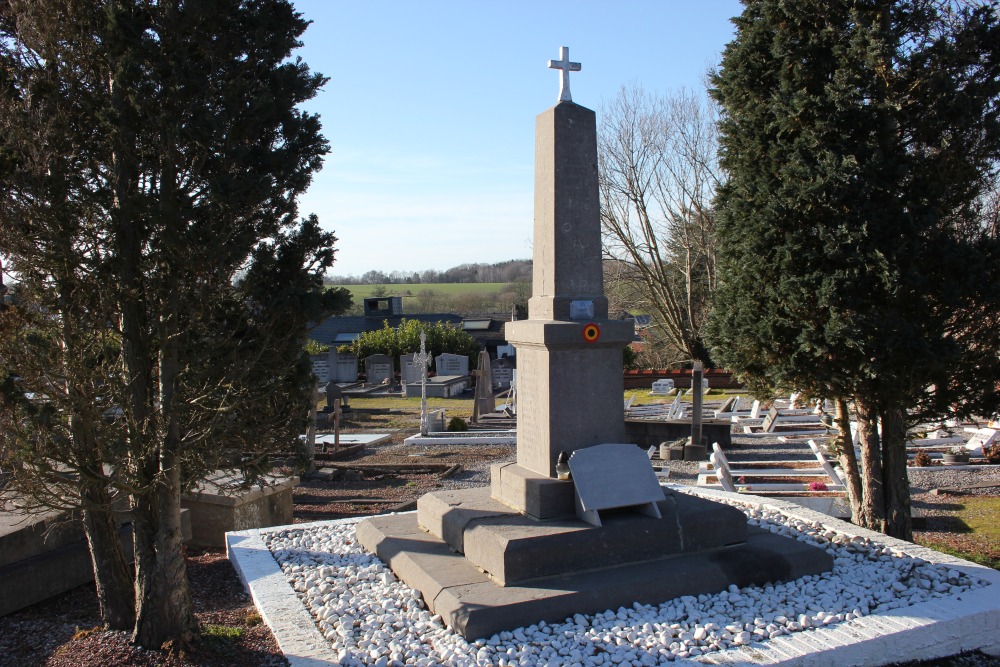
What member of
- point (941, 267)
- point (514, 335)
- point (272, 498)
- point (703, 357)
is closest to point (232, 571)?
point (272, 498)

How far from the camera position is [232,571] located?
7043mm

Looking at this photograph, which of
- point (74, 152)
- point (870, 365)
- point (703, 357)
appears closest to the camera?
point (74, 152)

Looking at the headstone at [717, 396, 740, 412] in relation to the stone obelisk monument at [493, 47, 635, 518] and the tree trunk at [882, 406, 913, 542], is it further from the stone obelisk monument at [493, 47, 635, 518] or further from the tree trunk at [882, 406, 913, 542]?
the stone obelisk monument at [493, 47, 635, 518]

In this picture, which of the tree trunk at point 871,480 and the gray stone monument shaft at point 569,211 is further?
the tree trunk at point 871,480

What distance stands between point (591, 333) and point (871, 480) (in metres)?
3.51

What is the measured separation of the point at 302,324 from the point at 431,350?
31.5 m

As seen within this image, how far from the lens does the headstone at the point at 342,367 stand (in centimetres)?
3538

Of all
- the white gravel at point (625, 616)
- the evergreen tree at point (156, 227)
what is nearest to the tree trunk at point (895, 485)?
the white gravel at point (625, 616)

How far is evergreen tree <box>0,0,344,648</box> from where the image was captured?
180 inches

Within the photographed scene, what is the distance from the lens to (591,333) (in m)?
Result: 6.36

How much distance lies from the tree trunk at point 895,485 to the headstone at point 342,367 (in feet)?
97.9

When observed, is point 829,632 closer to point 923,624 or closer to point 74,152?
point 923,624

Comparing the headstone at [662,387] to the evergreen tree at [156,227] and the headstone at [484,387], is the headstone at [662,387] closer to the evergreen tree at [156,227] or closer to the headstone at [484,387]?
the headstone at [484,387]

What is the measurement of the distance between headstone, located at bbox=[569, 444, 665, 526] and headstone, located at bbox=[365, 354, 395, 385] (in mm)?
28523
